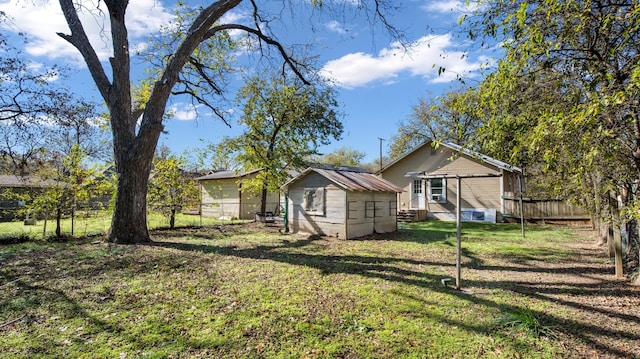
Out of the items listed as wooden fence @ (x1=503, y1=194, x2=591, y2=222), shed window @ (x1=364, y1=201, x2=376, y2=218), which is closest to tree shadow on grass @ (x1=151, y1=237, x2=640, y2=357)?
shed window @ (x1=364, y1=201, x2=376, y2=218)

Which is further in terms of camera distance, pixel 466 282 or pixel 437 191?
pixel 437 191

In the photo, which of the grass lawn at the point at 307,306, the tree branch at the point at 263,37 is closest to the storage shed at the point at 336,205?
the grass lawn at the point at 307,306

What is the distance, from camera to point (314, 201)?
460 inches

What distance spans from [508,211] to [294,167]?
38.3 feet

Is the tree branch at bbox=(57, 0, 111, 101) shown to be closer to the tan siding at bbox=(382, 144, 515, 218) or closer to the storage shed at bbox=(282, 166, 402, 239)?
the storage shed at bbox=(282, 166, 402, 239)

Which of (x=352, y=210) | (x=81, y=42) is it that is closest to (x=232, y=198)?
(x=352, y=210)

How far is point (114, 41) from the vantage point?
29.6 ft

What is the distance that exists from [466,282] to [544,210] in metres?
13.9

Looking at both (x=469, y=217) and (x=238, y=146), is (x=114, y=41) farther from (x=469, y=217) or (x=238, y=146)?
(x=469, y=217)

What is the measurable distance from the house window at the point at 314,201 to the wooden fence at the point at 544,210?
986 cm

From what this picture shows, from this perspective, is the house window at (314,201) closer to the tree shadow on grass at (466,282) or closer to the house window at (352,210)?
the house window at (352,210)

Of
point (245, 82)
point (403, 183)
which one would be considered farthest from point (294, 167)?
point (403, 183)

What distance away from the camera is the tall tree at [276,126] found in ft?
50.9

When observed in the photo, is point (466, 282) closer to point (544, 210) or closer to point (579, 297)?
point (579, 297)
